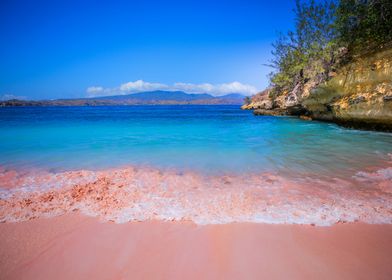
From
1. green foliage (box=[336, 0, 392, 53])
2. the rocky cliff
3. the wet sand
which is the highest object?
green foliage (box=[336, 0, 392, 53])

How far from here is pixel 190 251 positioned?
11.8 feet

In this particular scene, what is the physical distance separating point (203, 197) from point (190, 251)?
2.02 metres

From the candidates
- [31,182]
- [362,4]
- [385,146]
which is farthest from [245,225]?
[362,4]

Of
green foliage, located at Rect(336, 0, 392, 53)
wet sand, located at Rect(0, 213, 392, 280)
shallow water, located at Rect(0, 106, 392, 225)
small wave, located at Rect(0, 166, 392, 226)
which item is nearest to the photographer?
wet sand, located at Rect(0, 213, 392, 280)

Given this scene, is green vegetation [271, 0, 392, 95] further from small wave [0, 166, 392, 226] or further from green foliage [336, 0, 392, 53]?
small wave [0, 166, 392, 226]

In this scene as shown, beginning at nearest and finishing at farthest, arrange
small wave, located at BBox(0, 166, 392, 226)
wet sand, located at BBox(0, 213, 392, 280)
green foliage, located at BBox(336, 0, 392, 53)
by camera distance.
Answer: wet sand, located at BBox(0, 213, 392, 280), small wave, located at BBox(0, 166, 392, 226), green foliage, located at BBox(336, 0, 392, 53)

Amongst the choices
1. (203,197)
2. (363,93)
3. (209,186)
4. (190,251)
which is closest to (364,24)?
(363,93)

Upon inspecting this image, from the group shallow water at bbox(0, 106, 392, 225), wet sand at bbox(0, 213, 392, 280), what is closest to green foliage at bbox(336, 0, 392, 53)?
shallow water at bbox(0, 106, 392, 225)

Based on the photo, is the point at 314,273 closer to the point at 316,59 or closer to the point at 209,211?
the point at 209,211

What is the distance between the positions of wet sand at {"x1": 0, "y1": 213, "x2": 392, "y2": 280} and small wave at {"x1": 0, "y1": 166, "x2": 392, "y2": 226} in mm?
316

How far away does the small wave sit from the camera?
15.1 ft

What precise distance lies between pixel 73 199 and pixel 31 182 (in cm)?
252

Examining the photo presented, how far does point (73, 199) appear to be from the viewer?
17.9 feet

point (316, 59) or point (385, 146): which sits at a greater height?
point (316, 59)
